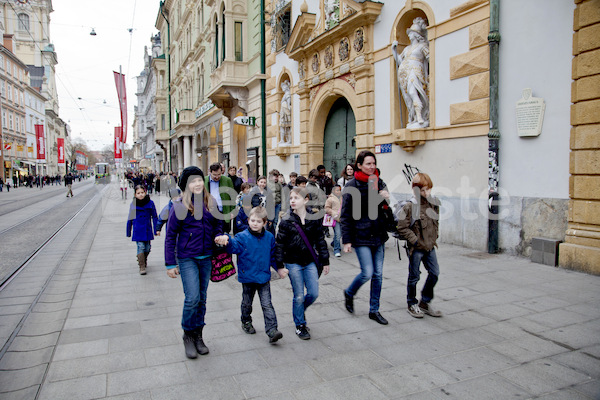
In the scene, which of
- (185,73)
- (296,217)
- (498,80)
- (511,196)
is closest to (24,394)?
(296,217)

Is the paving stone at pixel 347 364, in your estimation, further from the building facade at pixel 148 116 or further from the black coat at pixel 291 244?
the building facade at pixel 148 116

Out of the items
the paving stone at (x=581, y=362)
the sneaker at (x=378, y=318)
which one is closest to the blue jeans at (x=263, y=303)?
the sneaker at (x=378, y=318)

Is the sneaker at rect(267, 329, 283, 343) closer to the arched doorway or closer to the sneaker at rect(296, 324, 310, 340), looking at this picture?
the sneaker at rect(296, 324, 310, 340)

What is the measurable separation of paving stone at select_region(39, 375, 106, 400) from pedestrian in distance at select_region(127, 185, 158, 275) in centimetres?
410

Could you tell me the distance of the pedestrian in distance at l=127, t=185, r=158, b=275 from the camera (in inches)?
305

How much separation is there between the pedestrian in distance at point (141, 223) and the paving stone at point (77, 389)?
410cm

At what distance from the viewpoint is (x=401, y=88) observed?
10.8m

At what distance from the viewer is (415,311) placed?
518 cm

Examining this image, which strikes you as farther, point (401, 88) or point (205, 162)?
point (205, 162)

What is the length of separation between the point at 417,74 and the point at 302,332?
24.9 ft

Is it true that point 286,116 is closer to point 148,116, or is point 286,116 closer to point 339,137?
point 339,137

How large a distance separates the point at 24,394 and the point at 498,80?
27.7ft

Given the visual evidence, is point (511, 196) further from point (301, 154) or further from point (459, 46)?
point (301, 154)

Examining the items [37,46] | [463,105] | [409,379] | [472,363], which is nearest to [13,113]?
[37,46]
